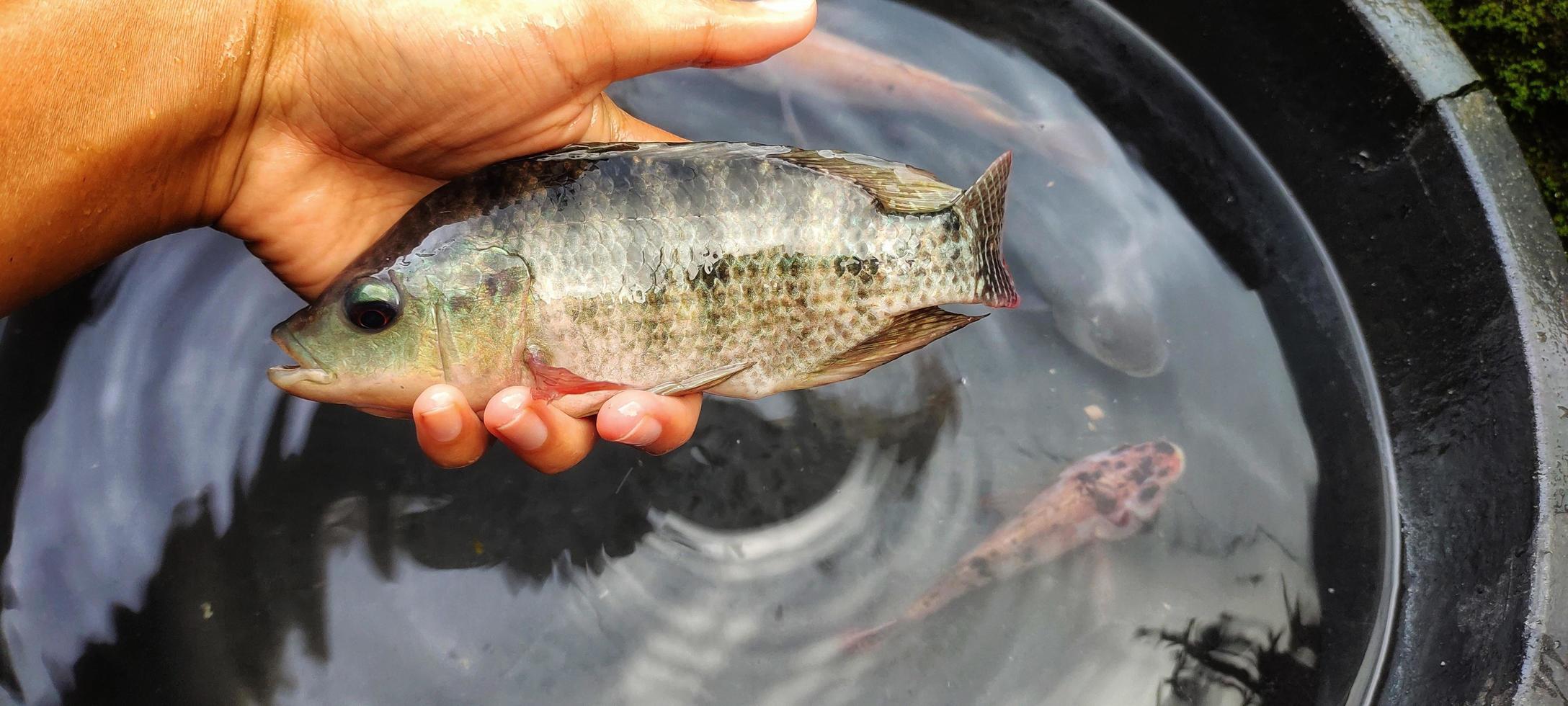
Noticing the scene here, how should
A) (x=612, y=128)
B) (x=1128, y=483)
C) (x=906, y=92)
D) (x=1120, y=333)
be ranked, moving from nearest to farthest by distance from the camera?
(x=612, y=128) → (x=1128, y=483) → (x=1120, y=333) → (x=906, y=92)

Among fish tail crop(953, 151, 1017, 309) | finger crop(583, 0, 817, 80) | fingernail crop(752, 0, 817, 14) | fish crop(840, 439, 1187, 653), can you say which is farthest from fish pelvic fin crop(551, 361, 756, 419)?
fish crop(840, 439, 1187, 653)

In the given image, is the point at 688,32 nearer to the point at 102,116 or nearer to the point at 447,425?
the point at 447,425

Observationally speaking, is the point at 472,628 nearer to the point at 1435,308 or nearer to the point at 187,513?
the point at 187,513

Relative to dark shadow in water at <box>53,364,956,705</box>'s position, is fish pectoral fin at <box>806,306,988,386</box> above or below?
above

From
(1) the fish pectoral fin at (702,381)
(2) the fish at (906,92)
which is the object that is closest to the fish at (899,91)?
(2) the fish at (906,92)

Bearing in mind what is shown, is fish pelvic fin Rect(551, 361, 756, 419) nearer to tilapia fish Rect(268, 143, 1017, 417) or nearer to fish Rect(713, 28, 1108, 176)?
tilapia fish Rect(268, 143, 1017, 417)

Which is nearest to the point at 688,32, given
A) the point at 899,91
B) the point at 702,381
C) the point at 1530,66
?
the point at 702,381
